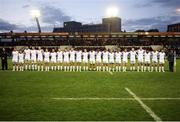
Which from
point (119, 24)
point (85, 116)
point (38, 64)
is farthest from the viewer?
point (119, 24)

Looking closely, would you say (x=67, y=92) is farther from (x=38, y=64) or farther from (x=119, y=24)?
(x=119, y=24)

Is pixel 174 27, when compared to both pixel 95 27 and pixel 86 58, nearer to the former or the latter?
pixel 95 27

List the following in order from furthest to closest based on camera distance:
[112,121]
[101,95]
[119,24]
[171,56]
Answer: [119,24], [171,56], [101,95], [112,121]

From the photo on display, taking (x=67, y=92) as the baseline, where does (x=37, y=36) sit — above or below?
above

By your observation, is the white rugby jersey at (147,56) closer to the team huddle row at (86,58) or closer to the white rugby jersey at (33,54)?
the team huddle row at (86,58)

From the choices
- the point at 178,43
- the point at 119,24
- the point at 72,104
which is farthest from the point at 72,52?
the point at 119,24

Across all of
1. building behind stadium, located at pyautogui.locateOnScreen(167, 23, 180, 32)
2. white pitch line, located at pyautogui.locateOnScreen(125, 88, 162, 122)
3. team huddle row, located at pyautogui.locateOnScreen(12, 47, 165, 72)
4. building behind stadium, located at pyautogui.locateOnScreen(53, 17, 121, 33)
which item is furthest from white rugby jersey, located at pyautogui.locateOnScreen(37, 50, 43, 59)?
building behind stadium, located at pyautogui.locateOnScreen(53, 17, 121, 33)

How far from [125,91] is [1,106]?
5941mm

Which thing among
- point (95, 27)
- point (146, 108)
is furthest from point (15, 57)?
point (95, 27)

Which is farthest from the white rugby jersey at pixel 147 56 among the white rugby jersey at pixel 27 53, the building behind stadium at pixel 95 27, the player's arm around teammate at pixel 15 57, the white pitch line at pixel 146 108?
the building behind stadium at pixel 95 27

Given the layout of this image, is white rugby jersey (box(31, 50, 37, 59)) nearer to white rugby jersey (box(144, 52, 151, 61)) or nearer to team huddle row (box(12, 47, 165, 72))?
team huddle row (box(12, 47, 165, 72))

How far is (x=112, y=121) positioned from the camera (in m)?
8.48

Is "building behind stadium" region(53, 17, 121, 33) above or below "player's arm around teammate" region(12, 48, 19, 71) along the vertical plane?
above

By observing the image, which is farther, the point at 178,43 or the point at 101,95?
the point at 178,43
